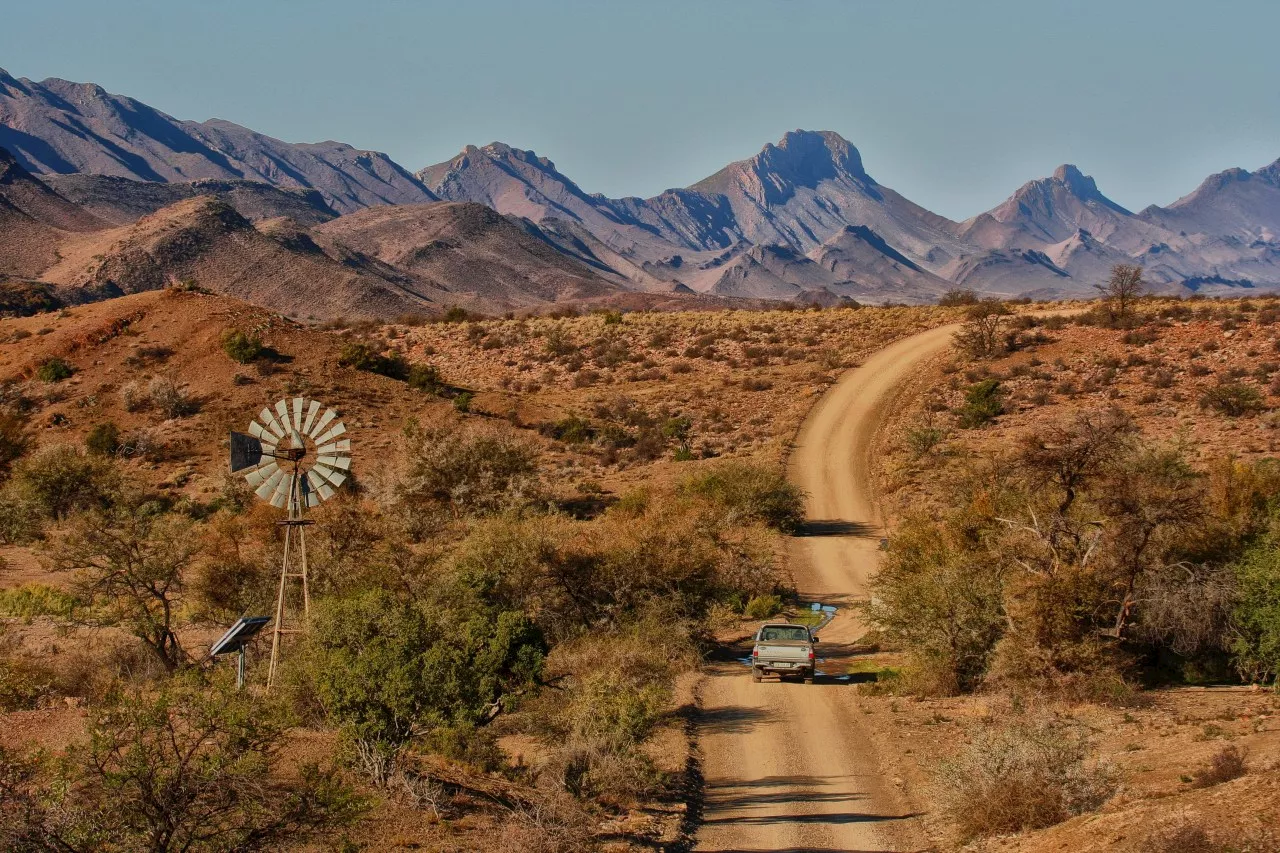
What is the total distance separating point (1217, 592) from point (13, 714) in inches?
650

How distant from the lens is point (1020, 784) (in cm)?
1129

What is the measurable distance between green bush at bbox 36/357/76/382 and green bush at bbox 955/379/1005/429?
35.3m

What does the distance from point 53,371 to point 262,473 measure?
1177 inches

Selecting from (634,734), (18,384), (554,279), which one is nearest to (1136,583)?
(634,734)

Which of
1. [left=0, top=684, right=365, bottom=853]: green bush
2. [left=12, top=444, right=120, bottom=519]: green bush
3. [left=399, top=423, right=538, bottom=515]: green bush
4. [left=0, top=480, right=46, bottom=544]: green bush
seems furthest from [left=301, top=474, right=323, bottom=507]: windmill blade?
[left=12, top=444, right=120, bottom=519]: green bush

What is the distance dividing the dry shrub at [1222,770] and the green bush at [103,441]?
3516 cm

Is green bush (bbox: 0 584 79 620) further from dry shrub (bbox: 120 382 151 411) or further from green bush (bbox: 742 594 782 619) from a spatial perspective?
dry shrub (bbox: 120 382 151 411)

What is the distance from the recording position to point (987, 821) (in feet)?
36.8

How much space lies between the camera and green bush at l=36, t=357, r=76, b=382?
41.8 meters

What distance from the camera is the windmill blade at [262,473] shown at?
55.9ft

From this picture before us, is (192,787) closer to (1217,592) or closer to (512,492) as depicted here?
(1217,592)

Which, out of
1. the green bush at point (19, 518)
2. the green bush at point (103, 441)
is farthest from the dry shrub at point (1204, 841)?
the green bush at point (103, 441)

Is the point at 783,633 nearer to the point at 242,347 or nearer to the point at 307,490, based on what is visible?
the point at 307,490

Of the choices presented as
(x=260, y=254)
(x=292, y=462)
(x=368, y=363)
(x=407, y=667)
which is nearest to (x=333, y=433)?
(x=292, y=462)
